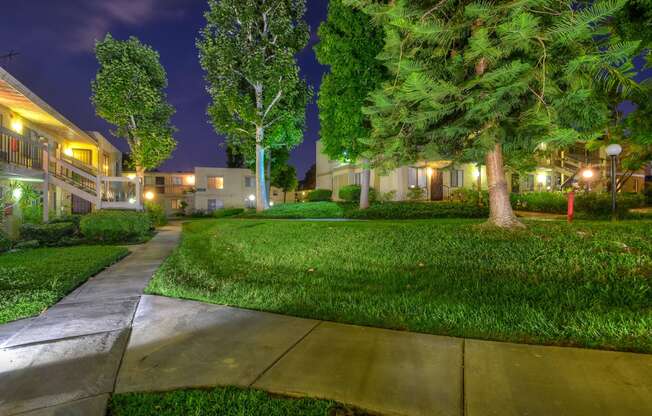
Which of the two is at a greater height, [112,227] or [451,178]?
[451,178]

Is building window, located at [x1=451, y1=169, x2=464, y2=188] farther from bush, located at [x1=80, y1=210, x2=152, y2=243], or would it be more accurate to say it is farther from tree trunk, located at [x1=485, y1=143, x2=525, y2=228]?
bush, located at [x1=80, y1=210, x2=152, y2=243]

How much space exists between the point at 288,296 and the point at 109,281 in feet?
11.8

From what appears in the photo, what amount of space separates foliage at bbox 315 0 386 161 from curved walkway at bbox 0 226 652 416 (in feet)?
40.5

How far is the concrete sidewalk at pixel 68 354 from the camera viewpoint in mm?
2332

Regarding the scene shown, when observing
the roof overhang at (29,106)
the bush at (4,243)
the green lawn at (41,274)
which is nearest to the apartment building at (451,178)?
the roof overhang at (29,106)

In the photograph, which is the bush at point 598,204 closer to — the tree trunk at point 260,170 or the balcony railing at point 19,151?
the tree trunk at point 260,170

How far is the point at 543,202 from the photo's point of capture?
50.5ft

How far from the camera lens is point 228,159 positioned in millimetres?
45344

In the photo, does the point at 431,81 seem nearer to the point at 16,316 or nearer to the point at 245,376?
the point at 245,376

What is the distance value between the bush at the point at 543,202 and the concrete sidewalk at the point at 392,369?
13.9 meters

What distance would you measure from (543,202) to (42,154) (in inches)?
857

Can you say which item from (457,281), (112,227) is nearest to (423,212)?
(457,281)

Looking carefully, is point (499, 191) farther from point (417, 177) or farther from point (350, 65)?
point (417, 177)

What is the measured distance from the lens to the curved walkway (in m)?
2.21
